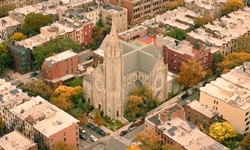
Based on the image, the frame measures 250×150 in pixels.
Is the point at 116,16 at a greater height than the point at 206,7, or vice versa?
the point at 206,7

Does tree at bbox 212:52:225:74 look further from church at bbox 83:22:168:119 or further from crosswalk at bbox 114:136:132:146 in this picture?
crosswalk at bbox 114:136:132:146

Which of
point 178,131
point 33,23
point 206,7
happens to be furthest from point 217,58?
point 33,23

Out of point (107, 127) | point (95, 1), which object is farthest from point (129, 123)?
point (95, 1)

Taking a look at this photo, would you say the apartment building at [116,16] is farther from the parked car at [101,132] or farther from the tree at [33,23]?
the parked car at [101,132]

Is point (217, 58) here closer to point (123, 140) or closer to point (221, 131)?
point (221, 131)

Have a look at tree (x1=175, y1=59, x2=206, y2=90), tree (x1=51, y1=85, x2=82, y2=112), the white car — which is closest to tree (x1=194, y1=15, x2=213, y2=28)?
tree (x1=175, y1=59, x2=206, y2=90)
